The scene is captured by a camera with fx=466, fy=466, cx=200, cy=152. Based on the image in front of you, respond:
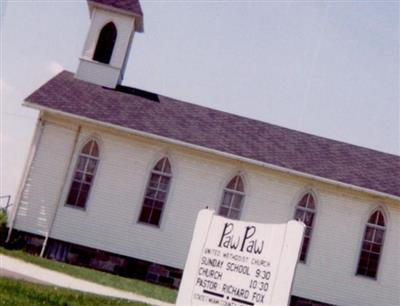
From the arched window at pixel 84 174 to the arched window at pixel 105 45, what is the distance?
234 inches

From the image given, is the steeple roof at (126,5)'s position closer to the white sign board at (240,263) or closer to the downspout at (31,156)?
the downspout at (31,156)

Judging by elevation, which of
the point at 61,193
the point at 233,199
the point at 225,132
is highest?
the point at 225,132

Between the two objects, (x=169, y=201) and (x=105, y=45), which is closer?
(x=169, y=201)

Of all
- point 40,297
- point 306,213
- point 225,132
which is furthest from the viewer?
point 225,132

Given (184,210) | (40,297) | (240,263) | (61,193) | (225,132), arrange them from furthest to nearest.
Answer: (225,132)
(184,210)
(61,193)
(40,297)
(240,263)

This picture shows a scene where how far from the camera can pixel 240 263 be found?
16.3 feet

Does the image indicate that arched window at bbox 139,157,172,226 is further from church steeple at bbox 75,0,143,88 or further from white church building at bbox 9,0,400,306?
church steeple at bbox 75,0,143,88

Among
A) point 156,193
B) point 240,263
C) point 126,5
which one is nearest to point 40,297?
point 240,263

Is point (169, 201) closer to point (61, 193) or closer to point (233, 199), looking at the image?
point (233, 199)

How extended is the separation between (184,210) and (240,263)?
12807 mm

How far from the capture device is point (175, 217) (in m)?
17.7

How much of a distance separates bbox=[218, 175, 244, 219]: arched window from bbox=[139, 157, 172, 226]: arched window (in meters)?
2.26

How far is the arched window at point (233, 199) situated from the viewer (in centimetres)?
1795

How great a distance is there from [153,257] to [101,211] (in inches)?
103
